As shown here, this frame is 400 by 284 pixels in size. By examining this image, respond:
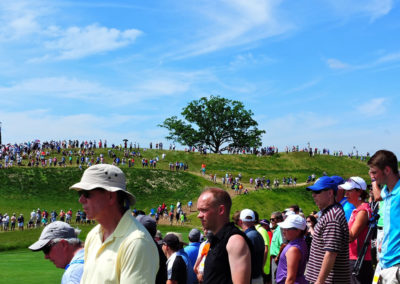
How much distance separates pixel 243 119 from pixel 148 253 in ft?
316

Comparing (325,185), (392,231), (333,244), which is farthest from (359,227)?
(392,231)

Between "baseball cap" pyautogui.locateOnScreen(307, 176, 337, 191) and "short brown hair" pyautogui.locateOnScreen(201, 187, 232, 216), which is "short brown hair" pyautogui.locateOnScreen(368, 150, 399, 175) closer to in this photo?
"baseball cap" pyautogui.locateOnScreen(307, 176, 337, 191)

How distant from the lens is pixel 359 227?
6.77 metres

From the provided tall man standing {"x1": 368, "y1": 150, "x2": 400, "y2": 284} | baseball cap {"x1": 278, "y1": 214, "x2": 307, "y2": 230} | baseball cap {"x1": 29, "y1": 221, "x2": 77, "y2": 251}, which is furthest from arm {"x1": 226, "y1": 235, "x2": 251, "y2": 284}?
baseball cap {"x1": 278, "y1": 214, "x2": 307, "y2": 230}

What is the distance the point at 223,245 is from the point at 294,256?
213cm

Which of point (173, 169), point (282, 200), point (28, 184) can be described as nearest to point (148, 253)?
point (282, 200)

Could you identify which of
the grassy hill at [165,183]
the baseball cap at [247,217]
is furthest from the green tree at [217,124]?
the baseball cap at [247,217]

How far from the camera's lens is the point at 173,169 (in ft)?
241

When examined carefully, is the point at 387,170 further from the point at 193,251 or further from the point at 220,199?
the point at 193,251

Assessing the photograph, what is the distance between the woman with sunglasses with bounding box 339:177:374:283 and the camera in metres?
6.77

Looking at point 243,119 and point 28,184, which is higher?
point 243,119

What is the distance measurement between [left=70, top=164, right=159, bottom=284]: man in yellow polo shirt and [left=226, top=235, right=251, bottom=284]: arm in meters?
1.04

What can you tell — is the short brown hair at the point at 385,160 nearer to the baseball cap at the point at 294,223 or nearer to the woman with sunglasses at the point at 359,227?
the baseball cap at the point at 294,223

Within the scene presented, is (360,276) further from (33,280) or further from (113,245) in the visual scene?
(33,280)
